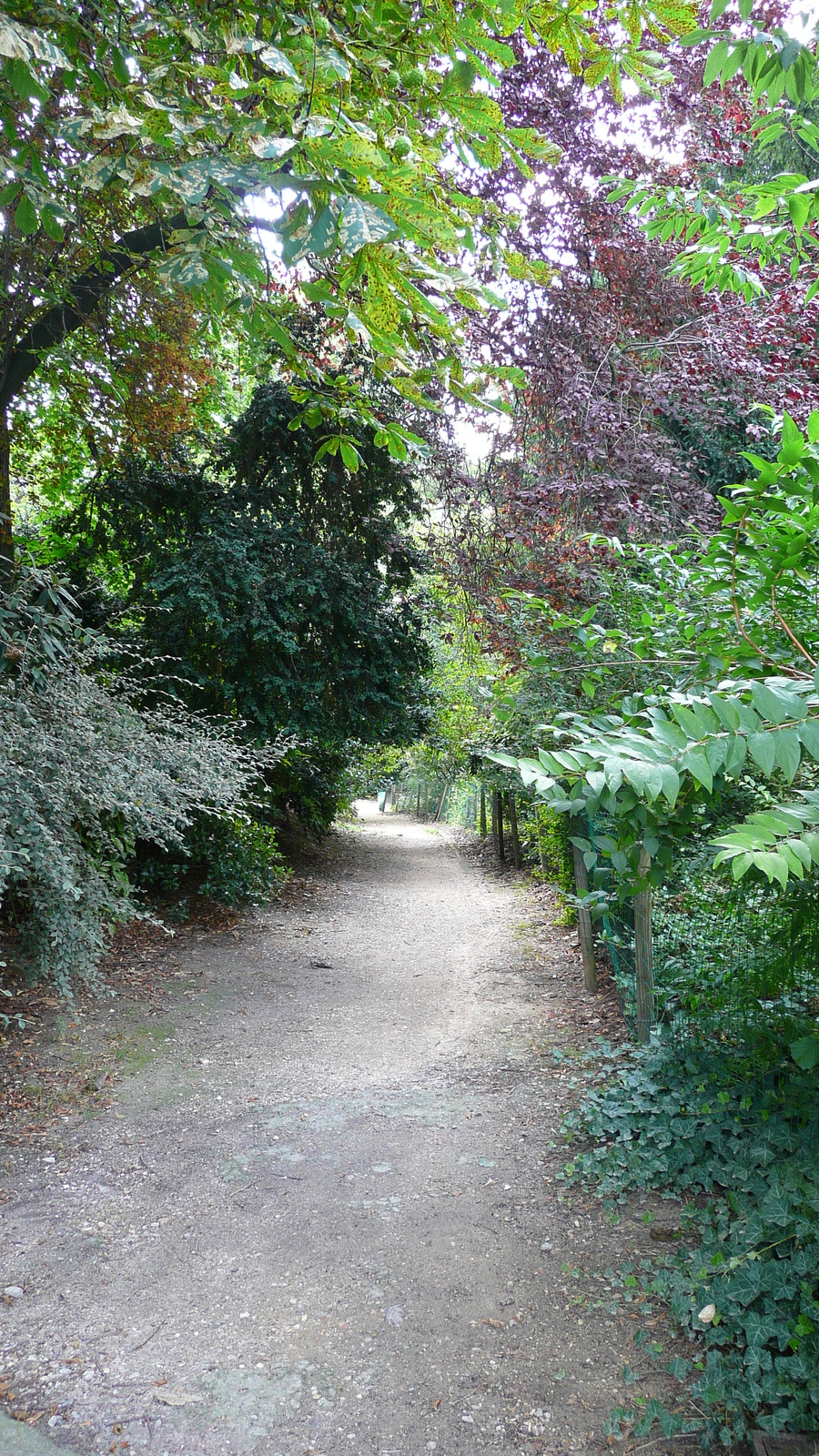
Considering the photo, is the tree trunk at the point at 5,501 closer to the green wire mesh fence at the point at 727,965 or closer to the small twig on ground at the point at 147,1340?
the small twig on ground at the point at 147,1340

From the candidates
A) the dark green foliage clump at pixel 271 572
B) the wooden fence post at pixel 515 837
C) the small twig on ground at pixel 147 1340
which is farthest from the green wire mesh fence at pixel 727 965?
the wooden fence post at pixel 515 837

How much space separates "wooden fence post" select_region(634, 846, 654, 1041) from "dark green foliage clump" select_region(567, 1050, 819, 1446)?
0.24 meters

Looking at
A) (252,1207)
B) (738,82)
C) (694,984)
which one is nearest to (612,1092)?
(694,984)

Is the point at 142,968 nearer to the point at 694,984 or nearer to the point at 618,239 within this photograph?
the point at 694,984

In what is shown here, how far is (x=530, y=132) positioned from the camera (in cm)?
251

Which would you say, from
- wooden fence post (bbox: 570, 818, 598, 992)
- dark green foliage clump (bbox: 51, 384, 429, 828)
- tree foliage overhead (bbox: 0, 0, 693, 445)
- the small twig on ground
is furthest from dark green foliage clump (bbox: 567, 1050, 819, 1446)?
dark green foliage clump (bbox: 51, 384, 429, 828)

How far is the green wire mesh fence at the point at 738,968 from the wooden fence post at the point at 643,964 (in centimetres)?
5

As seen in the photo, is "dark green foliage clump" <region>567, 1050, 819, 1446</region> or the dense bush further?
the dense bush

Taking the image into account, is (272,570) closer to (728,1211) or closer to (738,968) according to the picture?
(738,968)

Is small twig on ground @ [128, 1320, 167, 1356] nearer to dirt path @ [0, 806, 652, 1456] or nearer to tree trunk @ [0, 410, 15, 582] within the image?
dirt path @ [0, 806, 652, 1456]

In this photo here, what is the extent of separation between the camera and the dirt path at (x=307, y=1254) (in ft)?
7.34

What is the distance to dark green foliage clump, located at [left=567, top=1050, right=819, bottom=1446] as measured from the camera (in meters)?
2.12

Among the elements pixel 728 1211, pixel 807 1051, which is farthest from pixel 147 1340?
pixel 807 1051

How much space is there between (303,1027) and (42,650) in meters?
3.11
